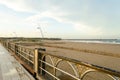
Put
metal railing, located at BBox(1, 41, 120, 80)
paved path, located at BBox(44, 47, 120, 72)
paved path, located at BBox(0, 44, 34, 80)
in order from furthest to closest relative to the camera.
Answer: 1. paved path, located at BBox(44, 47, 120, 72)
2. paved path, located at BBox(0, 44, 34, 80)
3. metal railing, located at BBox(1, 41, 120, 80)

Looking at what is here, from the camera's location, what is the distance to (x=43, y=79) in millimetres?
5715

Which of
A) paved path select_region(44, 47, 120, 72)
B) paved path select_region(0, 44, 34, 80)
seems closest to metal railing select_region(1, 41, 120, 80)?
paved path select_region(0, 44, 34, 80)

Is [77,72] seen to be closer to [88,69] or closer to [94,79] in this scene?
[88,69]

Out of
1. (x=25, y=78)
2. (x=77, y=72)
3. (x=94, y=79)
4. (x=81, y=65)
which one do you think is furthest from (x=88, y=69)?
(x=94, y=79)

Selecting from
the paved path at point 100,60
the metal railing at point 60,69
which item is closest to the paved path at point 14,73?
the metal railing at point 60,69

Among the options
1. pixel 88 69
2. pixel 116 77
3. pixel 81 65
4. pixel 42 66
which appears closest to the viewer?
pixel 116 77

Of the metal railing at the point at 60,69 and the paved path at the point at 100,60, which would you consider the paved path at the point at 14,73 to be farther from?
the paved path at the point at 100,60

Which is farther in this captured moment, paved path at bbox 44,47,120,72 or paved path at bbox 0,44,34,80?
paved path at bbox 44,47,120,72

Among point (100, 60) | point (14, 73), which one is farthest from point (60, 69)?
point (100, 60)

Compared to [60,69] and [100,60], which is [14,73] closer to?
[60,69]

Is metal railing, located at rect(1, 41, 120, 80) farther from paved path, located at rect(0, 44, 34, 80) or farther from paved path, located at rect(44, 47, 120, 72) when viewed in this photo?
paved path, located at rect(44, 47, 120, 72)

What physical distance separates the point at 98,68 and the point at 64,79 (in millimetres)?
6807

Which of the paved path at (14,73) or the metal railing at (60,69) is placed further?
the paved path at (14,73)

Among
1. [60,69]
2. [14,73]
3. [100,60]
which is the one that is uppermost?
[60,69]
